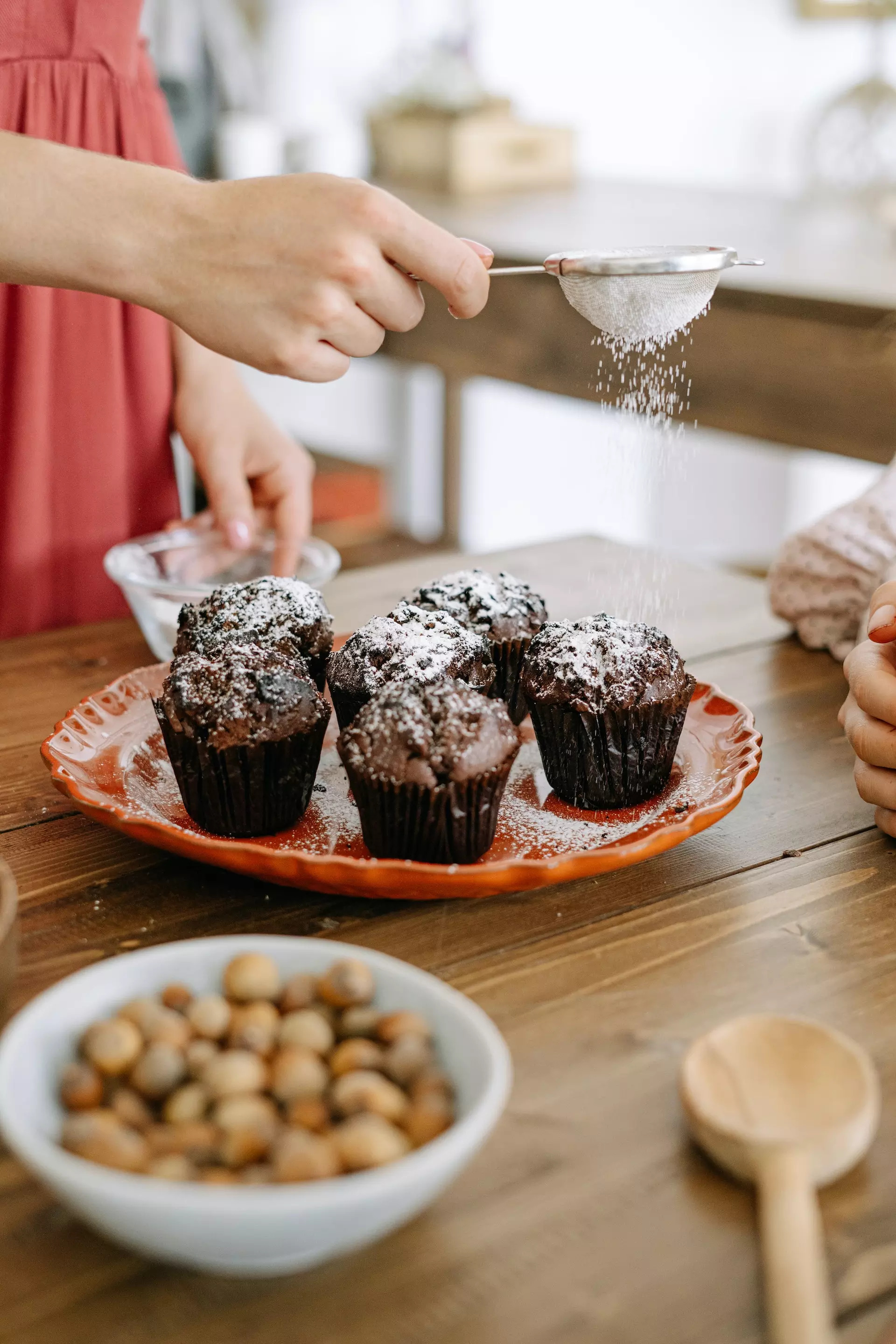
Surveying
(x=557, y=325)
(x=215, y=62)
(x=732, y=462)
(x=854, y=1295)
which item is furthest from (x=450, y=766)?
(x=215, y=62)

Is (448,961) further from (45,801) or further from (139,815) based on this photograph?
(45,801)

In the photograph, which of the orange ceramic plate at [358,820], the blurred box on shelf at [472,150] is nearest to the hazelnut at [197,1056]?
the orange ceramic plate at [358,820]

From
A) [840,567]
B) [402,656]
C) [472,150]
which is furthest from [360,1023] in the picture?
[472,150]

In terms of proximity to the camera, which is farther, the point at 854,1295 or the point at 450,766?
the point at 450,766

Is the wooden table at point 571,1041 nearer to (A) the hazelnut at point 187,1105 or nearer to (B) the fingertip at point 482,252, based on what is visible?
(A) the hazelnut at point 187,1105

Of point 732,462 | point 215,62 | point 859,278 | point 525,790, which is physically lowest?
point 732,462

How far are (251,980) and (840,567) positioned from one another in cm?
97

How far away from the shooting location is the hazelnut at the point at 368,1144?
1.91 feet

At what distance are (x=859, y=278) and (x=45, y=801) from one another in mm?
1910

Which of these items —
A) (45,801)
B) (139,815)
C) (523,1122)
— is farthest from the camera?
(45,801)

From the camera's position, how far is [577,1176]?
66 centimetres

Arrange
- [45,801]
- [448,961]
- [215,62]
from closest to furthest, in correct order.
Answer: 1. [448,961]
2. [45,801]
3. [215,62]

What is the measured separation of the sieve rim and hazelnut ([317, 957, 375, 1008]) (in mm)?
677

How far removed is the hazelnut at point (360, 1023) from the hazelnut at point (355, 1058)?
0.01 meters
